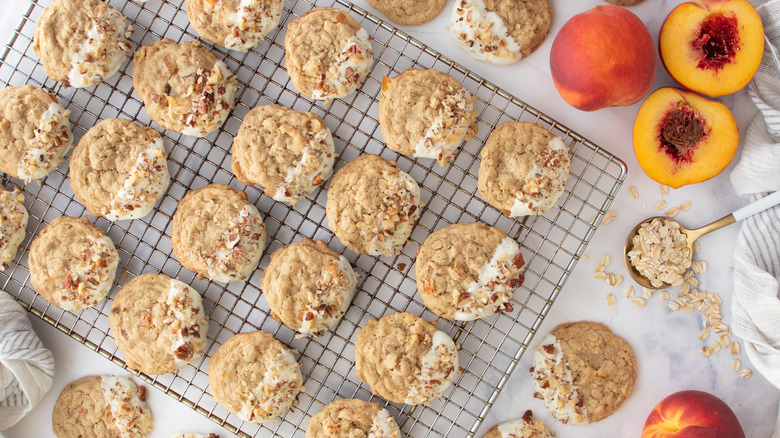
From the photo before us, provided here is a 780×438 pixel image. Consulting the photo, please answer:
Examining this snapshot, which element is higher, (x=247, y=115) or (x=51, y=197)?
(x=247, y=115)

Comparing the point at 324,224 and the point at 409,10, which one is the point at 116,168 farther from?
the point at 409,10

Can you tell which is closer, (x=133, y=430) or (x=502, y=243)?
(x=502, y=243)

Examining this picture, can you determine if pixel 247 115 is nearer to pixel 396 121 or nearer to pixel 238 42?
pixel 238 42

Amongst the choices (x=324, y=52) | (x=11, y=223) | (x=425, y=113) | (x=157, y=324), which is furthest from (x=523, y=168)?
(x=11, y=223)

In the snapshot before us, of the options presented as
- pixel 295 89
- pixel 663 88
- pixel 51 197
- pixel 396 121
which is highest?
pixel 663 88

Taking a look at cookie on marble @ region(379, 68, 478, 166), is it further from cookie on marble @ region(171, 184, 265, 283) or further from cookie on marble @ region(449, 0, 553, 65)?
cookie on marble @ region(171, 184, 265, 283)

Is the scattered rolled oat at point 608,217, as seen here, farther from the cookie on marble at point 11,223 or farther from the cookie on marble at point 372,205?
the cookie on marble at point 11,223

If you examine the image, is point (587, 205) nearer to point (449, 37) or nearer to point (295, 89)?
point (449, 37)

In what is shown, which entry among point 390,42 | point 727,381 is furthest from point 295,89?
point 727,381
